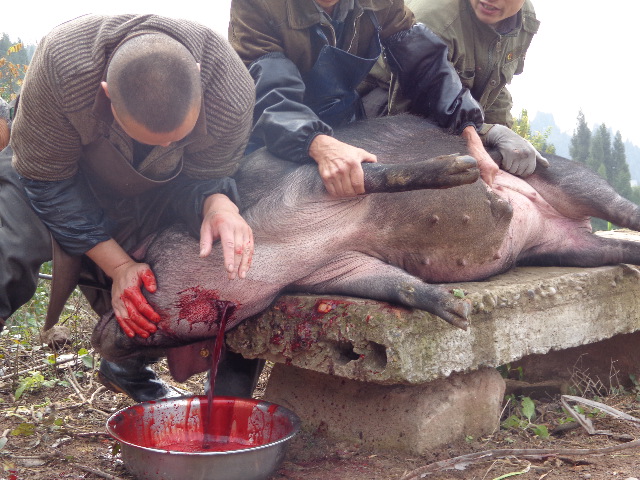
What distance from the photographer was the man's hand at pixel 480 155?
121 inches

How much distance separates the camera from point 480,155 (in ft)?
10.3

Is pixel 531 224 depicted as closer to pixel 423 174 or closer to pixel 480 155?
pixel 480 155

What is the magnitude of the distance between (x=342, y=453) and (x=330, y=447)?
8cm

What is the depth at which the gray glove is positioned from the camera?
3.35 m

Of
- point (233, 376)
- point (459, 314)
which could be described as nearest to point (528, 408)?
point (459, 314)

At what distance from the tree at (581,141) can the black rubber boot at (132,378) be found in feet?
31.7

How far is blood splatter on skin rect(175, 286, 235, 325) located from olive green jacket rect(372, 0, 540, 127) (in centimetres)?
154

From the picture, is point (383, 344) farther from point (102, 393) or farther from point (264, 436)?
point (102, 393)

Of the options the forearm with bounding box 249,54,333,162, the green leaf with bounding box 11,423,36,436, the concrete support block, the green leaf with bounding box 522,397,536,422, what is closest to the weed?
the green leaf with bounding box 522,397,536,422

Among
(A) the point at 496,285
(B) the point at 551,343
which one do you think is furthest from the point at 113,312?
(B) the point at 551,343

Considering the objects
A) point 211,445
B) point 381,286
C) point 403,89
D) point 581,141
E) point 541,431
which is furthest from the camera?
point 581,141

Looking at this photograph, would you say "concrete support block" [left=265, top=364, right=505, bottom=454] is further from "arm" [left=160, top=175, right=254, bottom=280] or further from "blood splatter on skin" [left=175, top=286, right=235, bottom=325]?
"arm" [left=160, top=175, right=254, bottom=280]

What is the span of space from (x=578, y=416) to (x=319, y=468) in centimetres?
105

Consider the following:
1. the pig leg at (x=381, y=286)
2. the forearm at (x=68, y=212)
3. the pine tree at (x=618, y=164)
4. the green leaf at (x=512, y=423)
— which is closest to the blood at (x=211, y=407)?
the pig leg at (x=381, y=286)
